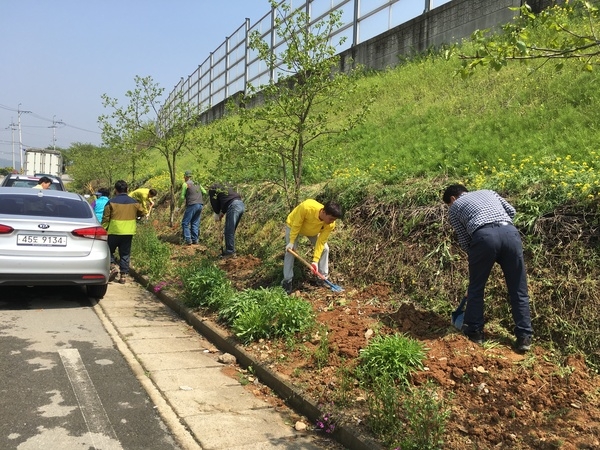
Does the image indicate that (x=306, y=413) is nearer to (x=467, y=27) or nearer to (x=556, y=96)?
(x=556, y=96)

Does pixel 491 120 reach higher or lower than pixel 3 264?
higher

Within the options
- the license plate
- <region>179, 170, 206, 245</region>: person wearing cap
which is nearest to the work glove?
the license plate

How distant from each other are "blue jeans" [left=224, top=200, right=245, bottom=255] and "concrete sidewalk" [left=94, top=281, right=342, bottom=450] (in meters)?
2.46

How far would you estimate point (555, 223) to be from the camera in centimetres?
500

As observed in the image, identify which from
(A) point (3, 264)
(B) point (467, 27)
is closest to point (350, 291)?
(A) point (3, 264)

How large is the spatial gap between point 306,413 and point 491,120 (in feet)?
21.1

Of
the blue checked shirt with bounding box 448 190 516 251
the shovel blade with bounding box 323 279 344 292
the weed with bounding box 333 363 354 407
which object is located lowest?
the weed with bounding box 333 363 354 407

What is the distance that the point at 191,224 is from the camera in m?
10.9

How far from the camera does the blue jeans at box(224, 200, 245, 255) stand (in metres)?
8.95

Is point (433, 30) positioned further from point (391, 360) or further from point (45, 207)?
point (391, 360)

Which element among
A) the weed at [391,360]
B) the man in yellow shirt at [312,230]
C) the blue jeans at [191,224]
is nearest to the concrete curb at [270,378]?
the weed at [391,360]

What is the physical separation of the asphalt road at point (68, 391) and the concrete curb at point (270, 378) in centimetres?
104

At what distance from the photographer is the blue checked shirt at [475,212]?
4453 mm

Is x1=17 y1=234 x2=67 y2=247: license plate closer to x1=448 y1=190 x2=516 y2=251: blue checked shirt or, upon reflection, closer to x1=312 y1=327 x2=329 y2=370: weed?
x1=312 y1=327 x2=329 y2=370: weed
